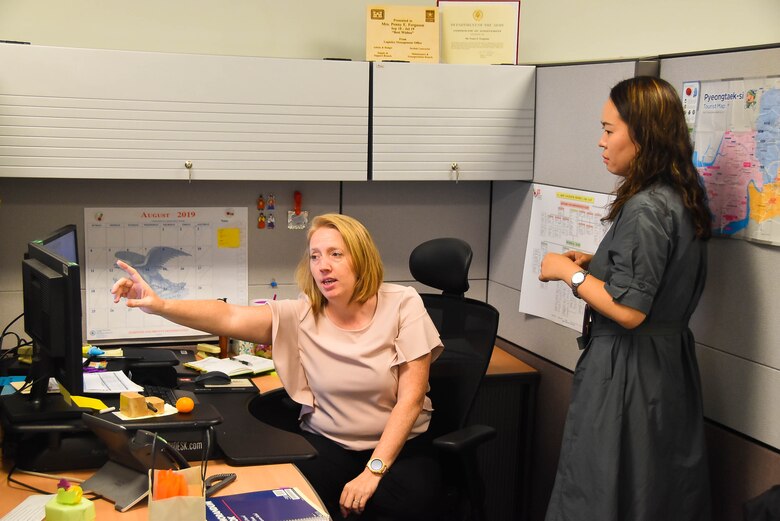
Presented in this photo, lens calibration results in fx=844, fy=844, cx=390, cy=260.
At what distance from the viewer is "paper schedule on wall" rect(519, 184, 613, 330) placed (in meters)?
2.67

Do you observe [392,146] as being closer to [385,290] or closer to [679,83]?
[385,290]

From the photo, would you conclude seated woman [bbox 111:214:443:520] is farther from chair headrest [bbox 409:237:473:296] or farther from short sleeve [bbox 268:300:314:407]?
chair headrest [bbox 409:237:473:296]

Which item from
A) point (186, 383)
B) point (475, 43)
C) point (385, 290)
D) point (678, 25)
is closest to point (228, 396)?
point (186, 383)

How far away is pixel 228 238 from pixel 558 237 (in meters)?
1.18

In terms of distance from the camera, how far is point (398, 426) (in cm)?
234

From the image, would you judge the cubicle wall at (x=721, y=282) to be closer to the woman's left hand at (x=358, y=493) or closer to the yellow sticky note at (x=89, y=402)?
the woman's left hand at (x=358, y=493)

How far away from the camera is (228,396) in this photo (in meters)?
2.54

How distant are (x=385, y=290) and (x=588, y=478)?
79cm

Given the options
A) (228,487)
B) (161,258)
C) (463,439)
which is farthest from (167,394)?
(161,258)

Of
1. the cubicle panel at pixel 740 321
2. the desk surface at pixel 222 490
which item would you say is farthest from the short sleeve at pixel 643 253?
the desk surface at pixel 222 490

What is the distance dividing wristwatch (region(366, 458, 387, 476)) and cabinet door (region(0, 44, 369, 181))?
1031 millimetres

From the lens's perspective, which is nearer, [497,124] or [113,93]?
[113,93]

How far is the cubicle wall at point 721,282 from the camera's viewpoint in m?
2.05

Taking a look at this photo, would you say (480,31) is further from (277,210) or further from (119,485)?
(119,485)
